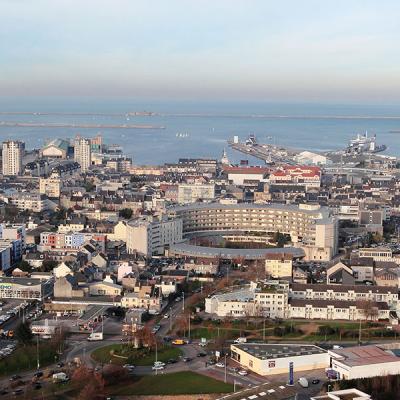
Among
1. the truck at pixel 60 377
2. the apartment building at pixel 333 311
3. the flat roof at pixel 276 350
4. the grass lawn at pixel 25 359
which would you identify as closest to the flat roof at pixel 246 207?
the apartment building at pixel 333 311

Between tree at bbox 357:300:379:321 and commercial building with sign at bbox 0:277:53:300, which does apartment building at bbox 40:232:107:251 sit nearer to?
commercial building with sign at bbox 0:277:53:300

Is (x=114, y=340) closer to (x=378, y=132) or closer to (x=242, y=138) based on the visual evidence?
(x=242, y=138)

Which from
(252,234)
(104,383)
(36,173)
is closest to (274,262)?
(252,234)

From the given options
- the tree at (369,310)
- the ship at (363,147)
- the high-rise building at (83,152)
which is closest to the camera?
the tree at (369,310)

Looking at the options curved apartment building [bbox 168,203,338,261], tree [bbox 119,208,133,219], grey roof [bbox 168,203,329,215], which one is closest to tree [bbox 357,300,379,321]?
curved apartment building [bbox 168,203,338,261]

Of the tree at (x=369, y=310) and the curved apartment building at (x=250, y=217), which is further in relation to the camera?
the curved apartment building at (x=250, y=217)

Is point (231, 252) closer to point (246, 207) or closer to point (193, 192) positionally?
point (246, 207)

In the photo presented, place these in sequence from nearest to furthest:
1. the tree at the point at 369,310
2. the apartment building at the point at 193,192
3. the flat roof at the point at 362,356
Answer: the flat roof at the point at 362,356 → the tree at the point at 369,310 → the apartment building at the point at 193,192

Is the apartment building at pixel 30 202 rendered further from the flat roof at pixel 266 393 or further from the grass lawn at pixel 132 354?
the flat roof at pixel 266 393
